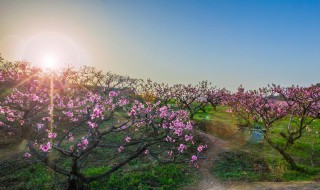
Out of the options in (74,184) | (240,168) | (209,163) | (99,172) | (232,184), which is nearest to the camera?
(74,184)

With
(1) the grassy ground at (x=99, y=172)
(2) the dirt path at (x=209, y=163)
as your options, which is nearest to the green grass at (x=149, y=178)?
(1) the grassy ground at (x=99, y=172)

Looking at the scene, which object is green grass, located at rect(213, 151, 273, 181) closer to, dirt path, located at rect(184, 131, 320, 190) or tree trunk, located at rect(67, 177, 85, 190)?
dirt path, located at rect(184, 131, 320, 190)

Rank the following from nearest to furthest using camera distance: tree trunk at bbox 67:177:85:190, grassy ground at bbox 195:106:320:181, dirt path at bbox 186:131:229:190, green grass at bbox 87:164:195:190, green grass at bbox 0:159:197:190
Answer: tree trunk at bbox 67:177:85:190 → green grass at bbox 87:164:195:190 → green grass at bbox 0:159:197:190 → dirt path at bbox 186:131:229:190 → grassy ground at bbox 195:106:320:181

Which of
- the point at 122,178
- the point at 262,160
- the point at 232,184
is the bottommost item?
the point at 232,184

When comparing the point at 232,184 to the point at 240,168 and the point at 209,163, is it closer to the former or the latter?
the point at 240,168

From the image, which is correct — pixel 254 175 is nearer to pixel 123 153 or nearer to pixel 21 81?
pixel 123 153

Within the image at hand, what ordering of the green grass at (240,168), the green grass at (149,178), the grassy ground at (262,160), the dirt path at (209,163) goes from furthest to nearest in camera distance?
the grassy ground at (262,160)
the green grass at (240,168)
the dirt path at (209,163)
the green grass at (149,178)

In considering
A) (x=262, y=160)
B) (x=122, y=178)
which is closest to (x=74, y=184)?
(x=122, y=178)

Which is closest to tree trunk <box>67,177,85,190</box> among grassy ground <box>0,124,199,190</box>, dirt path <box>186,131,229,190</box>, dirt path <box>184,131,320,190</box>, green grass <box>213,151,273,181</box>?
grassy ground <box>0,124,199,190</box>

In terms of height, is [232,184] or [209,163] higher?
[209,163]

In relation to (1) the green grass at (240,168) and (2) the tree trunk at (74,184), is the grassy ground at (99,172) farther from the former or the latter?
(1) the green grass at (240,168)

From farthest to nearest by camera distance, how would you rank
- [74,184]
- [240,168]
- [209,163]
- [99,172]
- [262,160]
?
1. [262,160]
2. [209,163]
3. [240,168]
4. [99,172]
5. [74,184]

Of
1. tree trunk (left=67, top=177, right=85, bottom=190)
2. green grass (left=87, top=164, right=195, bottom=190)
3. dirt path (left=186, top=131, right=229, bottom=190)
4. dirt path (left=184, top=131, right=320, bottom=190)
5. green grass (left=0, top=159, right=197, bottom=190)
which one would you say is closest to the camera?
tree trunk (left=67, top=177, right=85, bottom=190)

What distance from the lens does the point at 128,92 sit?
5003 cm
